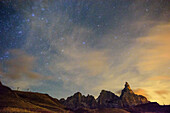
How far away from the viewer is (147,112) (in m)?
156

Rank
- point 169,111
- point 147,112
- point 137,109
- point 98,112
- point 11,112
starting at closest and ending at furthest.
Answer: point 11,112 < point 98,112 < point 169,111 < point 147,112 < point 137,109

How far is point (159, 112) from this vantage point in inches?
5837

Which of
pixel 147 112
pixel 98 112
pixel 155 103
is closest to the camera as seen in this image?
pixel 98 112

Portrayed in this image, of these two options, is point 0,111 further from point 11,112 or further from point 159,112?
point 159,112

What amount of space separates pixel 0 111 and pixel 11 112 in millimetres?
4680

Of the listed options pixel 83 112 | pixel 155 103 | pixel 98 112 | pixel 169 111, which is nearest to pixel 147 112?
pixel 169 111

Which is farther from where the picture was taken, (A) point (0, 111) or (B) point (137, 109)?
(B) point (137, 109)

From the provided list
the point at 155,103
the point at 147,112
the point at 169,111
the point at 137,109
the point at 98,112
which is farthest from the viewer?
the point at 155,103

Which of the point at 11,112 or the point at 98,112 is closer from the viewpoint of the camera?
the point at 11,112

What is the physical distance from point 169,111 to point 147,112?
22294 mm

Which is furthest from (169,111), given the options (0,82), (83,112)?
(0,82)

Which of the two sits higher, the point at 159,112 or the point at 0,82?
the point at 0,82

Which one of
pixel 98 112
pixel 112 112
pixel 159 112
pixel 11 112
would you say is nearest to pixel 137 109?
pixel 159 112

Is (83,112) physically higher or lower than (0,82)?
lower
